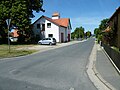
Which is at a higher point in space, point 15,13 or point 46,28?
point 15,13

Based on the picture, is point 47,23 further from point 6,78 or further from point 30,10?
point 6,78

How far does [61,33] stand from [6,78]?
53.7 m

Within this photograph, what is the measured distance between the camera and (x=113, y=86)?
8.38m

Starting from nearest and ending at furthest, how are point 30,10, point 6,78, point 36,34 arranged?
point 6,78 → point 30,10 → point 36,34

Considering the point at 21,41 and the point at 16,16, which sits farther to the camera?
the point at 21,41

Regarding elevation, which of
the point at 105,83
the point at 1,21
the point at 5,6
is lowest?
the point at 105,83

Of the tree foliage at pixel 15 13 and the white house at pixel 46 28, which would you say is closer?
the tree foliage at pixel 15 13

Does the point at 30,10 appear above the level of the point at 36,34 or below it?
above

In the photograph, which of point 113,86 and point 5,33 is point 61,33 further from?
point 113,86

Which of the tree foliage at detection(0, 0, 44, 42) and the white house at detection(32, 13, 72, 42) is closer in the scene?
the tree foliage at detection(0, 0, 44, 42)

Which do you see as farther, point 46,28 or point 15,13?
point 46,28

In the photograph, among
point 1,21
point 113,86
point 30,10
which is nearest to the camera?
point 113,86

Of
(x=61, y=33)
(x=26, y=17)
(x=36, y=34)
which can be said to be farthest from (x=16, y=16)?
(x=61, y=33)

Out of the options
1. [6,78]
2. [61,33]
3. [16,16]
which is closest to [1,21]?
[16,16]
